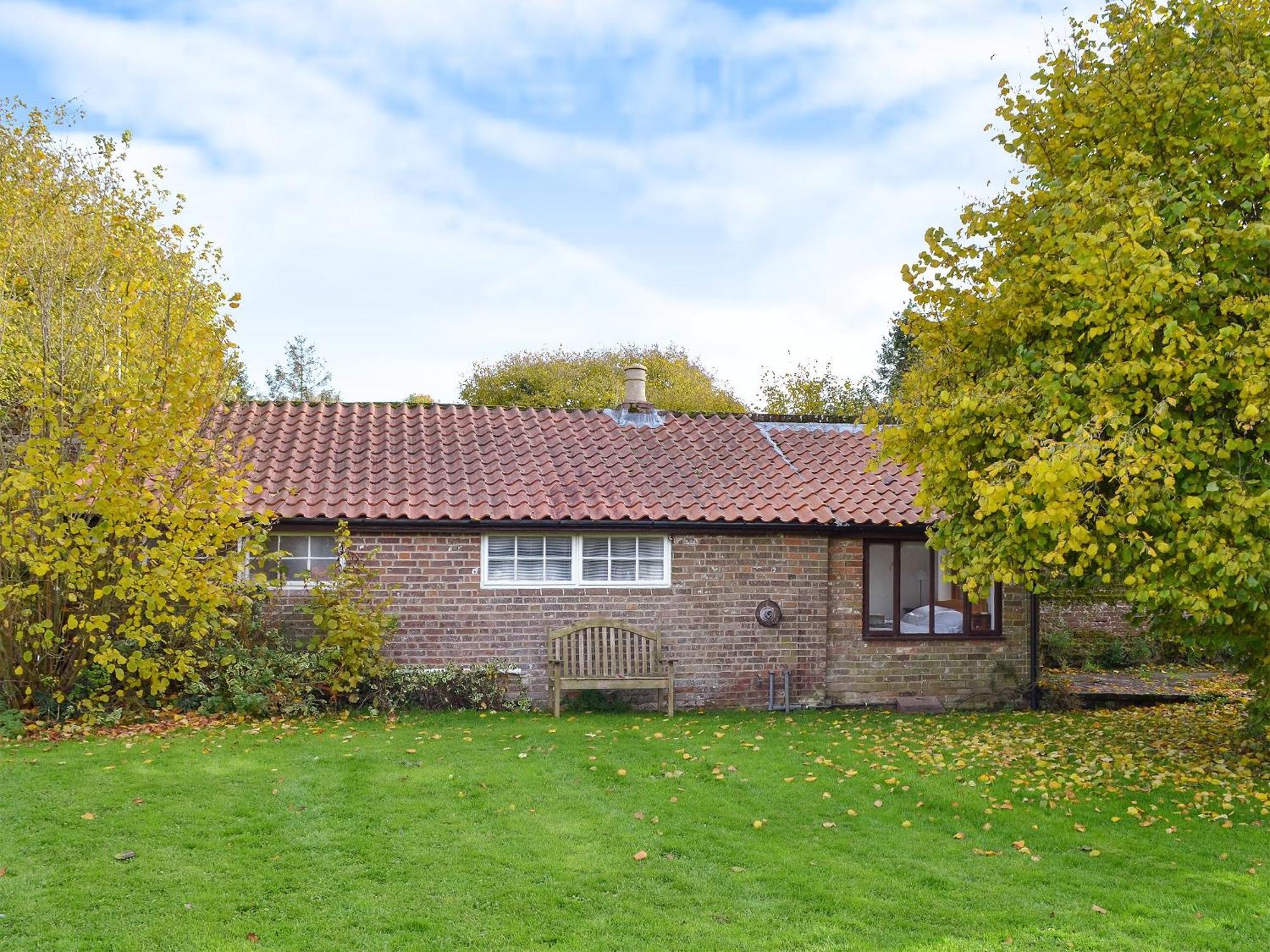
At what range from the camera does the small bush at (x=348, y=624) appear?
11406 mm

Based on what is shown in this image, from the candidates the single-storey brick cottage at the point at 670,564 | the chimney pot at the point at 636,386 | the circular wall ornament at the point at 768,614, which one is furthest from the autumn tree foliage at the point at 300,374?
the circular wall ornament at the point at 768,614

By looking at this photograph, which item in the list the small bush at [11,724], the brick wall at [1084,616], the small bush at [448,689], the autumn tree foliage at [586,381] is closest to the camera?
the small bush at [11,724]

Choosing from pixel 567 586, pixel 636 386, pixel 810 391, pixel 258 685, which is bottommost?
pixel 258 685

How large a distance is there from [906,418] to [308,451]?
29.4ft

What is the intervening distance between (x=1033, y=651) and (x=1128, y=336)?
7.45 metres

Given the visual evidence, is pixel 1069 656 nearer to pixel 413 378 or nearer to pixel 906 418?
pixel 906 418

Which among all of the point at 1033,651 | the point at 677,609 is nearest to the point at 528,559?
the point at 677,609

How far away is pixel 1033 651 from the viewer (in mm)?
13719

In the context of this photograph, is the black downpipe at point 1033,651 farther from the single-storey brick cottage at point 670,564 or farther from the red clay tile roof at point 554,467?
the red clay tile roof at point 554,467

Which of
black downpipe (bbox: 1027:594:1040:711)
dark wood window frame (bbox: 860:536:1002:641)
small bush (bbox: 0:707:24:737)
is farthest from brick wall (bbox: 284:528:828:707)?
small bush (bbox: 0:707:24:737)

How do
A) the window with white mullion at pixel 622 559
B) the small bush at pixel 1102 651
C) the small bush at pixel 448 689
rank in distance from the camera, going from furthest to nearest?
the small bush at pixel 1102 651 < the window with white mullion at pixel 622 559 < the small bush at pixel 448 689

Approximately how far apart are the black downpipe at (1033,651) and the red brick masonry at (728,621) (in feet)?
0.26

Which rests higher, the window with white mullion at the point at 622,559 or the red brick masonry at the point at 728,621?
the window with white mullion at the point at 622,559

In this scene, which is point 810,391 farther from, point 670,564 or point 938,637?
point 670,564
